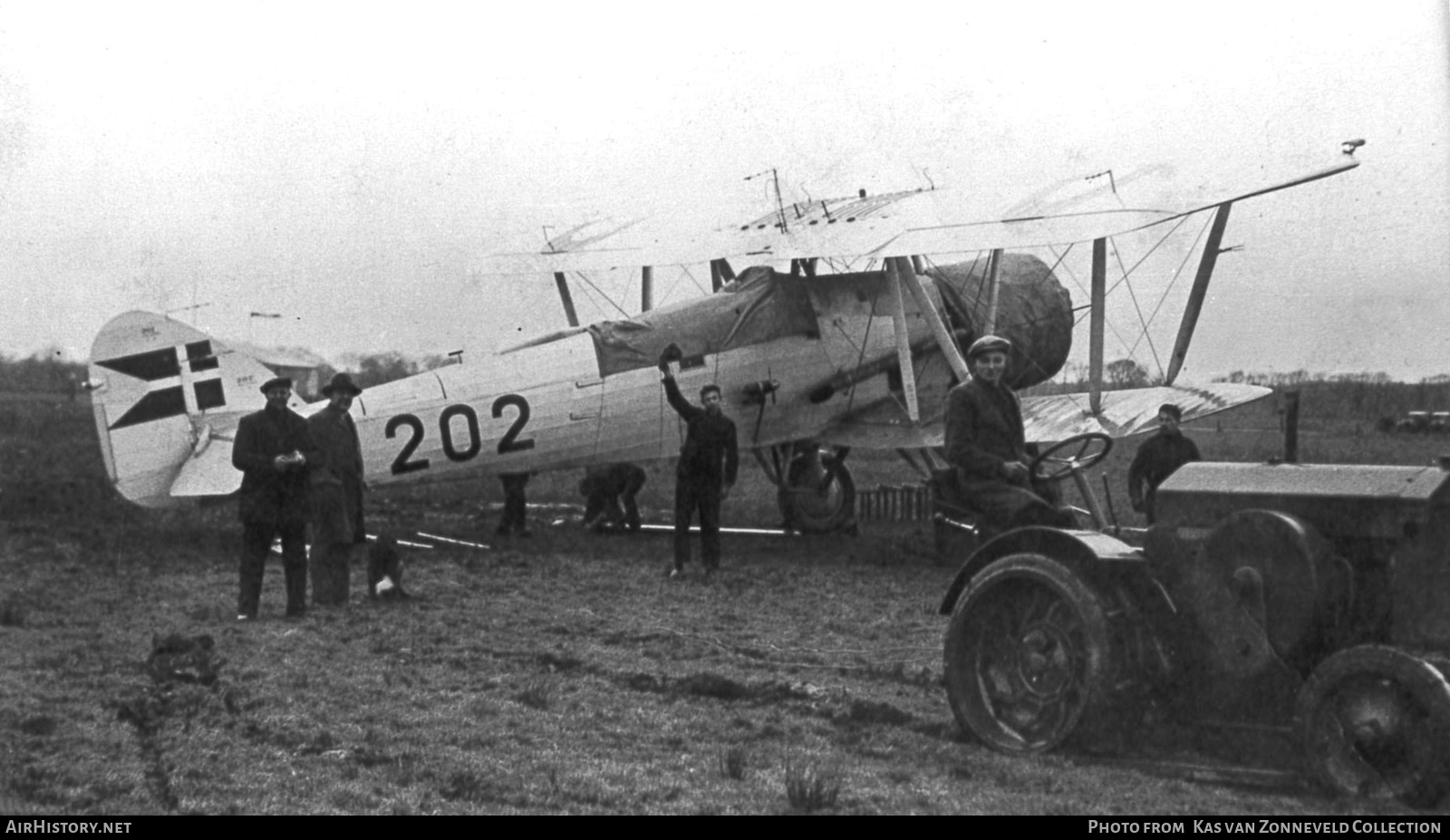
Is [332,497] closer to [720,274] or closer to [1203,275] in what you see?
[720,274]

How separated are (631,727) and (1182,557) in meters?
2.18

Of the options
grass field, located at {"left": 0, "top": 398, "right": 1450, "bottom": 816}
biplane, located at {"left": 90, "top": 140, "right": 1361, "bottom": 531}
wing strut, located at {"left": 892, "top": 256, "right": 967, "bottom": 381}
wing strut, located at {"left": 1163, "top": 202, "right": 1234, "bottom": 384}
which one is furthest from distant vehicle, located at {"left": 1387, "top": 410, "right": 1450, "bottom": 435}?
wing strut, located at {"left": 892, "top": 256, "right": 967, "bottom": 381}

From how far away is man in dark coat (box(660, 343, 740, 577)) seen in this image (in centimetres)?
1088

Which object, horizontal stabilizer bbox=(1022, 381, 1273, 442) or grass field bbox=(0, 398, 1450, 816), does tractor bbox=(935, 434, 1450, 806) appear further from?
horizontal stabilizer bbox=(1022, 381, 1273, 442)

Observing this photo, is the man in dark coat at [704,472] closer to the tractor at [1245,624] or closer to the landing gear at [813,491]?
the landing gear at [813,491]

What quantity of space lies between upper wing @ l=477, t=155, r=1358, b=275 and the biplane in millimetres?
25

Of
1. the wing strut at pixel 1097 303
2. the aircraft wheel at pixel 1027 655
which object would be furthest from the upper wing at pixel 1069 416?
the aircraft wheel at pixel 1027 655

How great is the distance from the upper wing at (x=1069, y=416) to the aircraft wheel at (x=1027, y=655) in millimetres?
7678

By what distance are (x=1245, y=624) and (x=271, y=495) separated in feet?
19.9

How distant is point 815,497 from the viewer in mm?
14539

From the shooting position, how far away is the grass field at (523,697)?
4.40m

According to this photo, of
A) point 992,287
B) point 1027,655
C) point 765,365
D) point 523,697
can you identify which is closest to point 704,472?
point 765,365

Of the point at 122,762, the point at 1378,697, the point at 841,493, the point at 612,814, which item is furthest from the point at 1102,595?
the point at 841,493
